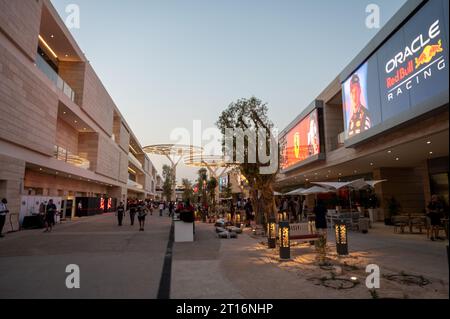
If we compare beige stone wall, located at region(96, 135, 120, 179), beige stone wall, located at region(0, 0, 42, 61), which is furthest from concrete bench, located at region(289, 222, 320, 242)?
beige stone wall, located at region(96, 135, 120, 179)

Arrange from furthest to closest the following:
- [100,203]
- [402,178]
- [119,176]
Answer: [119,176], [100,203], [402,178]

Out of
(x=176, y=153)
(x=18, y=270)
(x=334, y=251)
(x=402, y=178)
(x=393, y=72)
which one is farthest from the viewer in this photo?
(x=176, y=153)

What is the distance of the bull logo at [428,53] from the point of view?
1031 centimetres

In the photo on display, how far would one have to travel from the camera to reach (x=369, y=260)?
783 cm

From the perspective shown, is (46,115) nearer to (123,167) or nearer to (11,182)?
(11,182)

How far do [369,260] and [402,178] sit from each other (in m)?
17.9

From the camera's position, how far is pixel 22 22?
1642cm

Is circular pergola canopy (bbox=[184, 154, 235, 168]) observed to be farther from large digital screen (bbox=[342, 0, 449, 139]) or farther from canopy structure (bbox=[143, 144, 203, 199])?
large digital screen (bbox=[342, 0, 449, 139])

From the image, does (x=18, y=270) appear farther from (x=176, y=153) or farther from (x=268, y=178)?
(x=176, y=153)

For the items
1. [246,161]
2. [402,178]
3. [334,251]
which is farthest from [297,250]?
[402,178]

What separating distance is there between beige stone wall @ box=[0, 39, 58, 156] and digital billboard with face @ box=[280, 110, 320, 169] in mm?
16763

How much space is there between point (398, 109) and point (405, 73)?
5.14 feet

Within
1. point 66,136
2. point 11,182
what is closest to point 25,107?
point 11,182

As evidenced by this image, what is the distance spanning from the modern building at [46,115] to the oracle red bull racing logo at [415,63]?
19297mm
